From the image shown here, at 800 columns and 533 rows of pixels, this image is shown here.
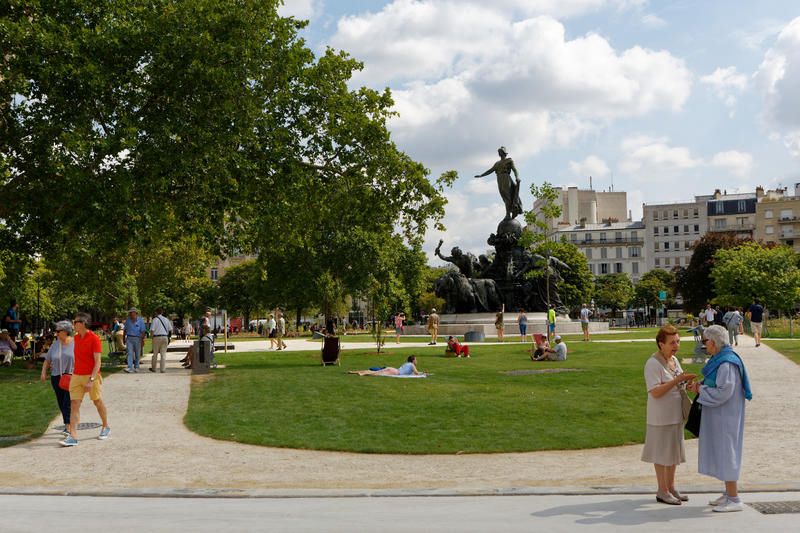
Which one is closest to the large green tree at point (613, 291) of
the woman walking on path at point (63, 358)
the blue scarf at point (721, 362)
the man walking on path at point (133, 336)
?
the man walking on path at point (133, 336)

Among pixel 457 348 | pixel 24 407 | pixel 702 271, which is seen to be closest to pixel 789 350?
pixel 457 348

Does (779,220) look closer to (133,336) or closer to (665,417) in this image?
(133,336)

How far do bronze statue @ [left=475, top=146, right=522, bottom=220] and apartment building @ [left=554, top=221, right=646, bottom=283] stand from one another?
322 ft

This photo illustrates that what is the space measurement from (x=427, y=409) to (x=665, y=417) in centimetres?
704

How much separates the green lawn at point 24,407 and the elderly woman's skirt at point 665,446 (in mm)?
9095

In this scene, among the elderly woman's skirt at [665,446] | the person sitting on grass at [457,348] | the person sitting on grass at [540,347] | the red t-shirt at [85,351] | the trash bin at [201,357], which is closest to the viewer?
the elderly woman's skirt at [665,446]

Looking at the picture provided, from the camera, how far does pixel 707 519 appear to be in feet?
23.5

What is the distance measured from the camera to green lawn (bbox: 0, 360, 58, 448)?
42.3ft

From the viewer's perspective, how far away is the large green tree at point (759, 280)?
56.3 meters

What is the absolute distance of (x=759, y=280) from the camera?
57.8 m

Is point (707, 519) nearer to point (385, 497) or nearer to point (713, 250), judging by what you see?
point (385, 497)

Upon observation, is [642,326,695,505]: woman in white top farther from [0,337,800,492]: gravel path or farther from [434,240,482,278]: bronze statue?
[434,240,482,278]: bronze statue

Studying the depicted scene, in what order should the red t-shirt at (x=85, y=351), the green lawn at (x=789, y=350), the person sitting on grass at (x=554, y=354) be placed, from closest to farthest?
1. the red t-shirt at (x=85, y=351)
2. the person sitting on grass at (x=554, y=354)
3. the green lawn at (x=789, y=350)

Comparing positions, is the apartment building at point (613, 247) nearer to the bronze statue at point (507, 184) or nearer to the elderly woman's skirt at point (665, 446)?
the bronze statue at point (507, 184)
